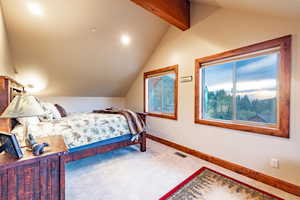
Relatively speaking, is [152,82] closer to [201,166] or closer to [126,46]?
[126,46]

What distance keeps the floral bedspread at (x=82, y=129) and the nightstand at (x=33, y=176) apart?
93 cm

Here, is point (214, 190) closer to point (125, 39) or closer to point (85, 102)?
point (125, 39)

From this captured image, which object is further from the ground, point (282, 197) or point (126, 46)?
point (126, 46)

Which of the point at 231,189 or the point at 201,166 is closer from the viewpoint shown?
the point at 231,189

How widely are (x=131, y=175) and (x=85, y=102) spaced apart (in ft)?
10.8

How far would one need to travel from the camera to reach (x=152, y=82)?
421cm

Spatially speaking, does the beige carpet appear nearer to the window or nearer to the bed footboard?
the bed footboard

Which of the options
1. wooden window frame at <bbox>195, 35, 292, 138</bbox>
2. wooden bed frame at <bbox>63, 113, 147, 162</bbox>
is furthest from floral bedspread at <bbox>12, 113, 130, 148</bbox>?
wooden window frame at <bbox>195, 35, 292, 138</bbox>

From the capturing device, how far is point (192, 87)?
291cm

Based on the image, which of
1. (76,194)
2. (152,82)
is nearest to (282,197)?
(76,194)

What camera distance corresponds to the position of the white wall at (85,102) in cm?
414

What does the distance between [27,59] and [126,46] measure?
2183mm

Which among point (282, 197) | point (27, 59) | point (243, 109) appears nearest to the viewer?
point (282, 197)

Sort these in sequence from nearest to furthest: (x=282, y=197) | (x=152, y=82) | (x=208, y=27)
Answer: (x=282, y=197) < (x=208, y=27) < (x=152, y=82)
